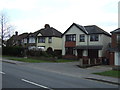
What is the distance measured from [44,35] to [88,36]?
1491 centimetres

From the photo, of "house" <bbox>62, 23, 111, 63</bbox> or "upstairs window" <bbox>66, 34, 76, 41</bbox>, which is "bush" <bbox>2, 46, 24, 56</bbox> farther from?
"upstairs window" <bbox>66, 34, 76, 41</bbox>

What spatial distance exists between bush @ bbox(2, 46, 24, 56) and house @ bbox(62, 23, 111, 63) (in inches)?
364

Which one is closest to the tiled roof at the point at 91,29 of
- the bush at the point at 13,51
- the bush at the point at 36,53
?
the bush at the point at 36,53

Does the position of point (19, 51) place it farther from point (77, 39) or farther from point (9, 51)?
point (77, 39)

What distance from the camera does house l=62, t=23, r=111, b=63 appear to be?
42344mm

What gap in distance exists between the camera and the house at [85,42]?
4234cm

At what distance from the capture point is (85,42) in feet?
146

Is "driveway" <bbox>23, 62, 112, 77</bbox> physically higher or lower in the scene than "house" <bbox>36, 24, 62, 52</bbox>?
lower

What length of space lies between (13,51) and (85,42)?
16102 millimetres

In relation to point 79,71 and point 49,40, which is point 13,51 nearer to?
point 49,40

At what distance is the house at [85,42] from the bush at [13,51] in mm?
9250

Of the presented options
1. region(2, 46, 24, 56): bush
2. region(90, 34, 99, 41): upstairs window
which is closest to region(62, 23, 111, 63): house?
region(90, 34, 99, 41): upstairs window

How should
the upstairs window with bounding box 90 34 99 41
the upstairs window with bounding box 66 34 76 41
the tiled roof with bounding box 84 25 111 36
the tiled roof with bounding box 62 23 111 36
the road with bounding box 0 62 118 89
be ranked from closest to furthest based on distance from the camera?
the road with bounding box 0 62 118 89
the upstairs window with bounding box 90 34 99 41
the tiled roof with bounding box 84 25 111 36
the tiled roof with bounding box 62 23 111 36
the upstairs window with bounding box 66 34 76 41

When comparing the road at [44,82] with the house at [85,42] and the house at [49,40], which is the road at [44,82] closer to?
the house at [85,42]
